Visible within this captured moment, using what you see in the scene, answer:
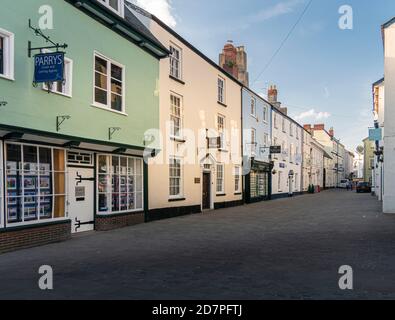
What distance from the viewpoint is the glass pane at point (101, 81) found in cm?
1302

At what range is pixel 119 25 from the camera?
13750 mm

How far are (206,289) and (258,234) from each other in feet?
21.2

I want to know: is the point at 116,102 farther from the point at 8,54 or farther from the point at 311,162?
the point at 311,162

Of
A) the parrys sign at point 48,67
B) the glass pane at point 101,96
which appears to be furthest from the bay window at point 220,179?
the parrys sign at point 48,67

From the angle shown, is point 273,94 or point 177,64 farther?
point 273,94

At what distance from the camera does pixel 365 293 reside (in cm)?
594

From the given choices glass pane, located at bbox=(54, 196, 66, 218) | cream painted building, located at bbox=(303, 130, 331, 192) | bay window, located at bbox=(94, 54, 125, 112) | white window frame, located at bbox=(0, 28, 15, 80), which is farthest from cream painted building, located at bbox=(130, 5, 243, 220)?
cream painted building, located at bbox=(303, 130, 331, 192)

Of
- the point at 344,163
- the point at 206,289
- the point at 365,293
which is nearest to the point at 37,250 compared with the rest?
the point at 206,289

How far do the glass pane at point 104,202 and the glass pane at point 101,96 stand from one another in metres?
3.16

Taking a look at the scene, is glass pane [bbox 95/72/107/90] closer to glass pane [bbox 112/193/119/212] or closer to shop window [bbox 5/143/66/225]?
shop window [bbox 5/143/66/225]

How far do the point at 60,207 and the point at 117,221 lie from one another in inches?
113

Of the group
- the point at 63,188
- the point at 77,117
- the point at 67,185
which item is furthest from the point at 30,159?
the point at 77,117

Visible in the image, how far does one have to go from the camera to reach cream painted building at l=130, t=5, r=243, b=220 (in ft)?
56.4

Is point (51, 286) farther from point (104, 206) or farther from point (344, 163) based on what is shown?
point (344, 163)
